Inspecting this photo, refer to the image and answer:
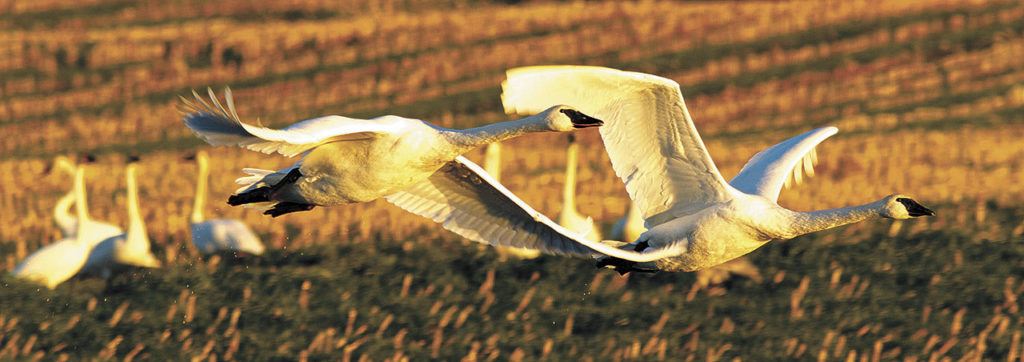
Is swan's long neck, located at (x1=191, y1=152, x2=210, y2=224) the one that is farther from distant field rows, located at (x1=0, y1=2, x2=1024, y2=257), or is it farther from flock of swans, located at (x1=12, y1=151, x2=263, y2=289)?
distant field rows, located at (x1=0, y1=2, x2=1024, y2=257)

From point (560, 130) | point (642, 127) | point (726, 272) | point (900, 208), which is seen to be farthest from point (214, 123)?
point (726, 272)

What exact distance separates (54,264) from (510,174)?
971cm

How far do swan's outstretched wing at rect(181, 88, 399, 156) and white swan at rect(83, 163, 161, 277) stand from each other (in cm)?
659

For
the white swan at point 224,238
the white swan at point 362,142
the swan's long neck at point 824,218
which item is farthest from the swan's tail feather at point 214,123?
the white swan at point 224,238

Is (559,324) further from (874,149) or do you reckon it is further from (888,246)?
(874,149)

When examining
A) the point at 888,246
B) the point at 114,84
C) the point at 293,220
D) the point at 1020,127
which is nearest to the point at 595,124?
the point at 888,246

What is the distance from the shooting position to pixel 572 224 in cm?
1720

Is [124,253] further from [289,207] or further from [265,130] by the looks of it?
[265,130]

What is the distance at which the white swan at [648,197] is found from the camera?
1039 cm

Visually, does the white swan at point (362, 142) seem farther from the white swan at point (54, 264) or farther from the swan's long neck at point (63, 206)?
the swan's long neck at point (63, 206)

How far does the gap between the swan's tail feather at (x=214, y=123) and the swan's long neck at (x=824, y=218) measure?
3427 mm

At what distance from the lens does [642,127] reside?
428 inches

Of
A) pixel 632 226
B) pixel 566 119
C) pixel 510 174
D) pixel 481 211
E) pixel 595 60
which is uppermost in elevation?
pixel 566 119

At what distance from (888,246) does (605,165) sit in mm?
8270
